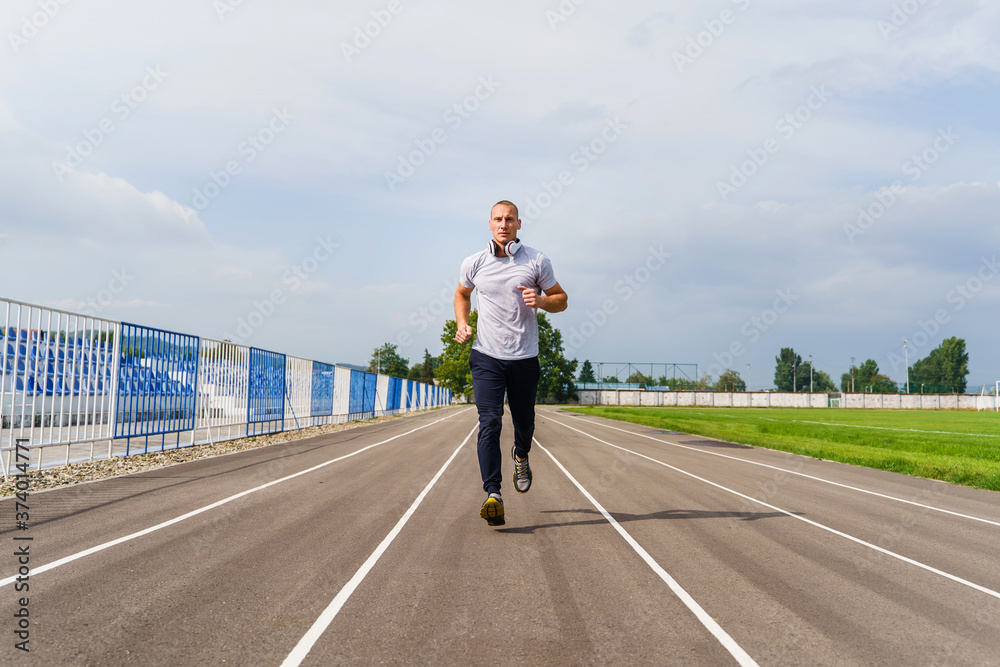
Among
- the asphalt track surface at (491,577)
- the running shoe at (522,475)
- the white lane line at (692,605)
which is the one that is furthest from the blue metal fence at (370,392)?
the white lane line at (692,605)

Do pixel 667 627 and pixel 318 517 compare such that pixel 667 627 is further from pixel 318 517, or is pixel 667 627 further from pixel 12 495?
pixel 12 495

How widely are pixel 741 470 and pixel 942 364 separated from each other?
14745 centimetres

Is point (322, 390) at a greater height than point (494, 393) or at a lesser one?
lesser

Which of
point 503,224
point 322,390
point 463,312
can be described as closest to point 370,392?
point 322,390

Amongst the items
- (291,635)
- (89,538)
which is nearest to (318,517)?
(89,538)

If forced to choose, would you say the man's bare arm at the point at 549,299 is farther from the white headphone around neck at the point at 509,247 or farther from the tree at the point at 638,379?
the tree at the point at 638,379

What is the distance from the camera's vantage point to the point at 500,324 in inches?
220

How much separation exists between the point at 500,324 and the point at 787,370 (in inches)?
6874

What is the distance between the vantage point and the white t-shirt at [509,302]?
5555 millimetres

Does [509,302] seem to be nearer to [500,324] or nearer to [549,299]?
[500,324]

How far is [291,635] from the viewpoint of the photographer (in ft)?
10.5

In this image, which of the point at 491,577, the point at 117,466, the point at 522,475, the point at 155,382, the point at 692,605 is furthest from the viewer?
the point at 155,382

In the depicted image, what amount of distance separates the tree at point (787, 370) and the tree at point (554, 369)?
8384 centimetres

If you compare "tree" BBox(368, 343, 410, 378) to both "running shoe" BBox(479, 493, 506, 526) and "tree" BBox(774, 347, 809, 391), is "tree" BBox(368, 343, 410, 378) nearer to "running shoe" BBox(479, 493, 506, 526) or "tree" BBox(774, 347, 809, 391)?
"tree" BBox(774, 347, 809, 391)
